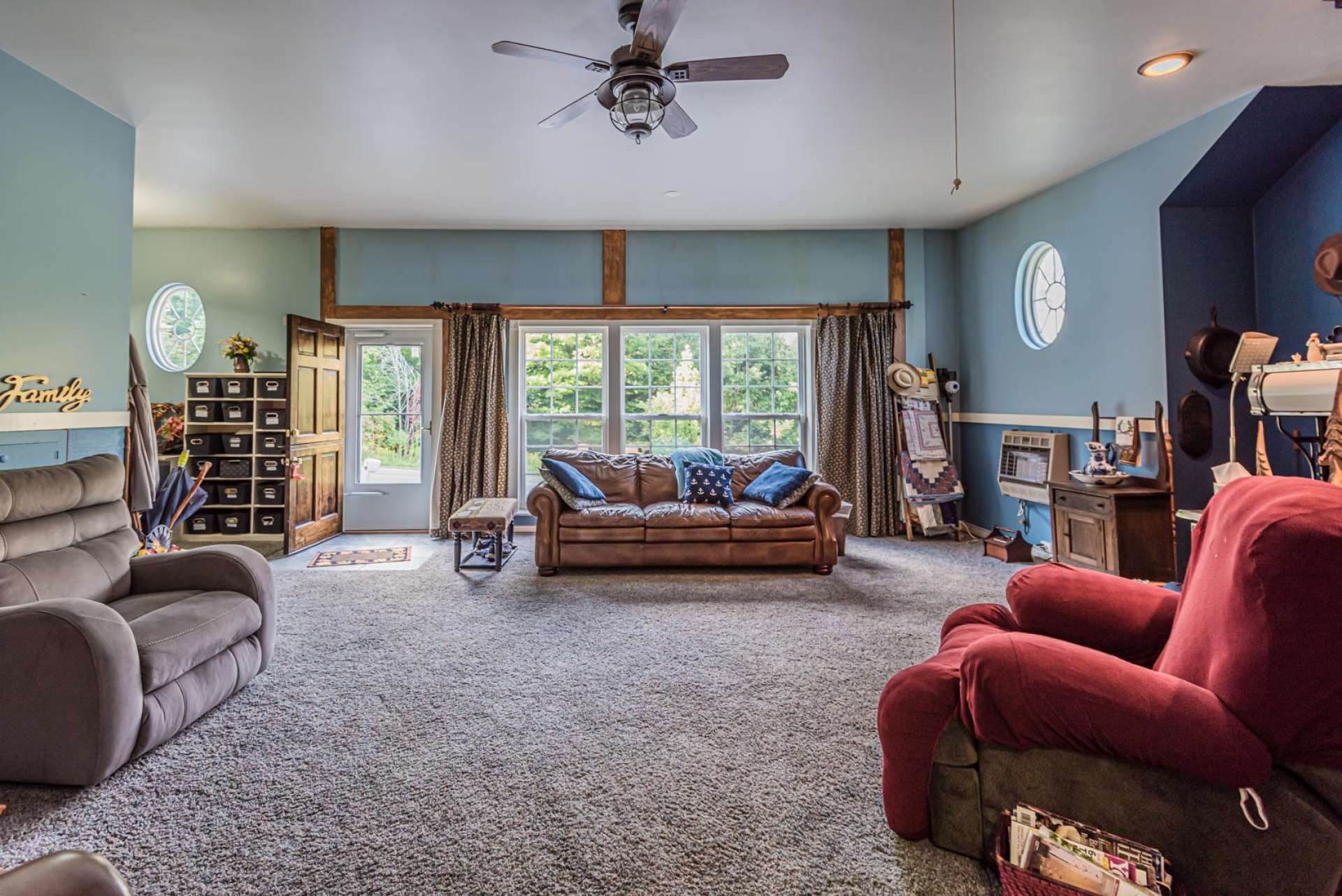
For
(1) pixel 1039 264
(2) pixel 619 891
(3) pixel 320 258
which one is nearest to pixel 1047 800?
(2) pixel 619 891

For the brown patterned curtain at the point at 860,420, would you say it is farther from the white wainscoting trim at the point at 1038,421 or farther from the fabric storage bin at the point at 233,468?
the fabric storage bin at the point at 233,468

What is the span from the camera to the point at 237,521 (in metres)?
5.51

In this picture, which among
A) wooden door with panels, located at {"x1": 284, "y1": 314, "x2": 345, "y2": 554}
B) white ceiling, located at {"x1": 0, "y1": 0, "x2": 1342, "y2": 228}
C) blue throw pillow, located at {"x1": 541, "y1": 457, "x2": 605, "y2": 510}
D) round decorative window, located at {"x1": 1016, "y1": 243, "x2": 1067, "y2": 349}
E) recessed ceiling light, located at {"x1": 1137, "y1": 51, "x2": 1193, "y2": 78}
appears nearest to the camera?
white ceiling, located at {"x1": 0, "y1": 0, "x2": 1342, "y2": 228}

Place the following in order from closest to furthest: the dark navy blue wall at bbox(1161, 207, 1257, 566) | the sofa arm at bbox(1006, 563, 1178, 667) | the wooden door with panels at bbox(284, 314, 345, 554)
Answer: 1. the sofa arm at bbox(1006, 563, 1178, 667)
2. the dark navy blue wall at bbox(1161, 207, 1257, 566)
3. the wooden door with panels at bbox(284, 314, 345, 554)

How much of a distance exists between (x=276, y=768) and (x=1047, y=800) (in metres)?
2.20

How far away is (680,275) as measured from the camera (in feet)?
19.5

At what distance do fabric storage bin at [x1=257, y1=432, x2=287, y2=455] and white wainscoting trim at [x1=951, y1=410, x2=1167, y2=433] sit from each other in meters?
6.20

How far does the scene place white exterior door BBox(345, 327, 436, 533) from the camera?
5.97 m

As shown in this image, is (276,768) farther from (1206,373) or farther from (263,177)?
(1206,373)

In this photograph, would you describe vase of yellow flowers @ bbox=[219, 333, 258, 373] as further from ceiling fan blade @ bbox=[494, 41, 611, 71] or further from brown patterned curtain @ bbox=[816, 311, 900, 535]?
brown patterned curtain @ bbox=[816, 311, 900, 535]

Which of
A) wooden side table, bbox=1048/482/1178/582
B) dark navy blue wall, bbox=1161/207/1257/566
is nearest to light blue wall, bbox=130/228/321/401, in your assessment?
wooden side table, bbox=1048/482/1178/582

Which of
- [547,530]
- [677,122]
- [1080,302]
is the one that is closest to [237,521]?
[547,530]

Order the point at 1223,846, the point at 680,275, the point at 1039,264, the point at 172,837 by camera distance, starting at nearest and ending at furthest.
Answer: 1. the point at 1223,846
2. the point at 172,837
3. the point at 1039,264
4. the point at 680,275

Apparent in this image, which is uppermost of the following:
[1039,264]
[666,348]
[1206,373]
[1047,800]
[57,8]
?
[57,8]
